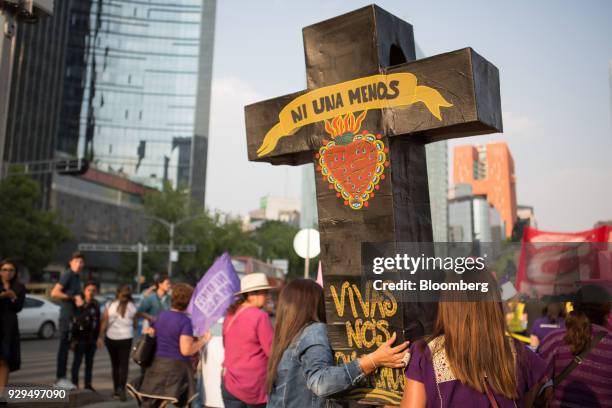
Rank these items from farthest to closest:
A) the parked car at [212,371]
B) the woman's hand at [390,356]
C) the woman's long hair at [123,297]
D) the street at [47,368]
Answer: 1. the street at [47,368]
2. the woman's long hair at [123,297]
3. the parked car at [212,371]
4. the woman's hand at [390,356]

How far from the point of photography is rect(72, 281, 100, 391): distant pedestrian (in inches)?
362

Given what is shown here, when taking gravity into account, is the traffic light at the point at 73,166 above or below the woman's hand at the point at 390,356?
above

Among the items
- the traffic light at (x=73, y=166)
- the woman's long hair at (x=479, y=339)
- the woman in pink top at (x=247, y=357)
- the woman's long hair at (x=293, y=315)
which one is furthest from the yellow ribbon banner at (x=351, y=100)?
the traffic light at (x=73, y=166)

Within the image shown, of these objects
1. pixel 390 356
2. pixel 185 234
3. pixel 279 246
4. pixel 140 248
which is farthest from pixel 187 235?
pixel 390 356

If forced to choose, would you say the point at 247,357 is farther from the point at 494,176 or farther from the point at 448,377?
the point at 494,176

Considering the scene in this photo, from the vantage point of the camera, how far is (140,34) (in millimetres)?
89000

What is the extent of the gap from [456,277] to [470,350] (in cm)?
33

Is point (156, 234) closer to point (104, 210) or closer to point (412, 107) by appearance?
point (104, 210)

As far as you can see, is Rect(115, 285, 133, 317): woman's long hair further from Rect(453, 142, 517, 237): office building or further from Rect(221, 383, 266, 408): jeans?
Rect(453, 142, 517, 237): office building

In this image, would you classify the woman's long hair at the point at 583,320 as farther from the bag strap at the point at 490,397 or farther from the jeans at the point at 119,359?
the jeans at the point at 119,359

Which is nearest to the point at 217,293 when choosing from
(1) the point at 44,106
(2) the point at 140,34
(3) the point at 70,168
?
(3) the point at 70,168

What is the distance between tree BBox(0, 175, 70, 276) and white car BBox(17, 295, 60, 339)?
16.1 metres

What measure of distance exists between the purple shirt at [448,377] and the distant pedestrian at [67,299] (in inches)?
295

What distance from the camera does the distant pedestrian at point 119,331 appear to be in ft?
29.8
